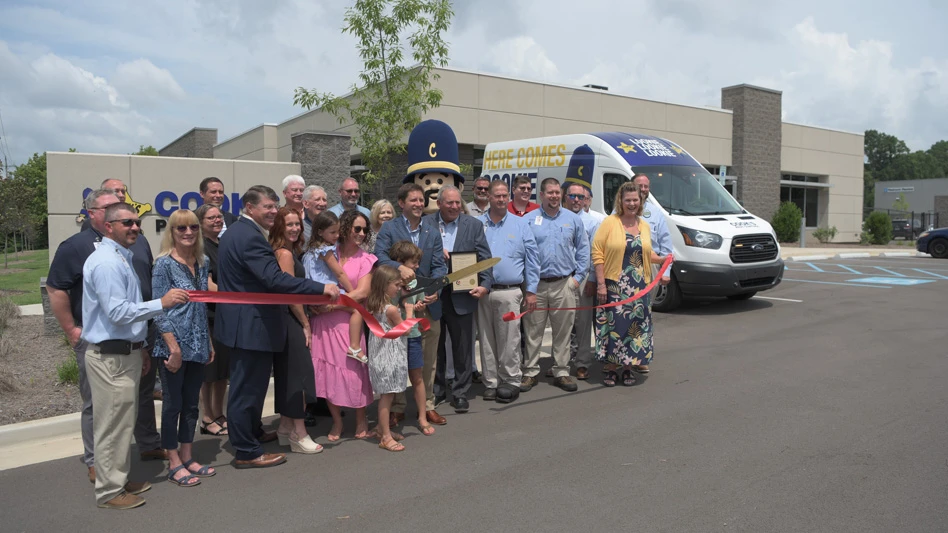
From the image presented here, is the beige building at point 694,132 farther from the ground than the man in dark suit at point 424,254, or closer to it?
farther from the ground

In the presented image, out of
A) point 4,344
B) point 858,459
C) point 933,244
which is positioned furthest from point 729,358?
point 933,244

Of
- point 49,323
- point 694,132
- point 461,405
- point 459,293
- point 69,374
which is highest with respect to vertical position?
point 694,132

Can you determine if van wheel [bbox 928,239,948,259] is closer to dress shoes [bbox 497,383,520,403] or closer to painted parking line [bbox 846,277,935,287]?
painted parking line [bbox 846,277,935,287]

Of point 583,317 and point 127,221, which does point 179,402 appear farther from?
point 583,317

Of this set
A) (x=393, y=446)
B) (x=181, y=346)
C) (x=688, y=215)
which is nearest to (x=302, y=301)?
(x=181, y=346)

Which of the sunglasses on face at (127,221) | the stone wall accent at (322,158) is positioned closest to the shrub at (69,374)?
the sunglasses on face at (127,221)

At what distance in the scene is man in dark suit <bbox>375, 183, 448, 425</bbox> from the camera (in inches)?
236

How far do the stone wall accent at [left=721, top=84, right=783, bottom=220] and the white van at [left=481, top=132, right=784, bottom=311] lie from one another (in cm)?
1737

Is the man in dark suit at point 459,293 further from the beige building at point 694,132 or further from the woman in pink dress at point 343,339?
the beige building at point 694,132

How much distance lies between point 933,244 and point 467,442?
24.0 meters

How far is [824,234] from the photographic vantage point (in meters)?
31.6

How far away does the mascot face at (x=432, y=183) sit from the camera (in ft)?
23.6

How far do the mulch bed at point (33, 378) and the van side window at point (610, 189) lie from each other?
798 centimetres

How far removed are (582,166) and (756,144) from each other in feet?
63.4
